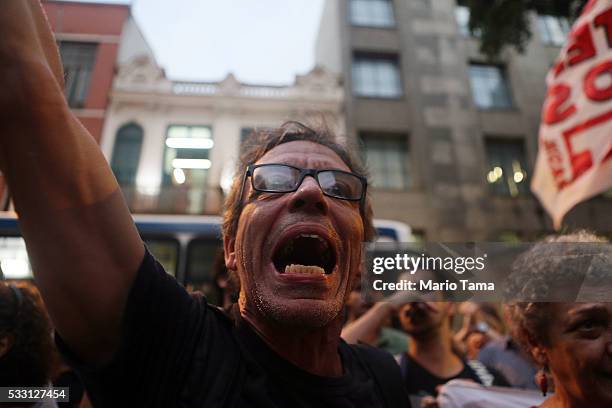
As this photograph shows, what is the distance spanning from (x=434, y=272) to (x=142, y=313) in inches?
35.9

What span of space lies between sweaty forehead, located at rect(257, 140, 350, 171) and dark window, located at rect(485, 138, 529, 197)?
1265 centimetres

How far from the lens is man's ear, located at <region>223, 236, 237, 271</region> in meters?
1.62

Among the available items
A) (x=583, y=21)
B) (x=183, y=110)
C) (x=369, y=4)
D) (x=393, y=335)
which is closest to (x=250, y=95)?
(x=183, y=110)

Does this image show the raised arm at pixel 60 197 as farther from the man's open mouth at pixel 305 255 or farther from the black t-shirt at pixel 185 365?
the man's open mouth at pixel 305 255

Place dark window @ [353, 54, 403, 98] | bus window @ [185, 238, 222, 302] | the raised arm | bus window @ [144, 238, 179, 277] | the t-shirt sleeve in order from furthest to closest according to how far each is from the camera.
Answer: dark window @ [353, 54, 403, 98] → bus window @ [144, 238, 179, 277] → bus window @ [185, 238, 222, 302] → the t-shirt sleeve → the raised arm

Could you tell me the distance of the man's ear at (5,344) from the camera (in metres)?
1.21

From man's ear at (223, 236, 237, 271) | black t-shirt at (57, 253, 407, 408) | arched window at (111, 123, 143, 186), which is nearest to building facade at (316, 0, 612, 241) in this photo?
arched window at (111, 123, 143, 186)

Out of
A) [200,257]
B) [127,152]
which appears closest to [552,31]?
[200,257]

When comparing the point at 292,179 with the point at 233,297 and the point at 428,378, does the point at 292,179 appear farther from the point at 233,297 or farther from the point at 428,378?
the point at 428,378

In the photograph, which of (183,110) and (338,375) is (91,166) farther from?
(183,110)

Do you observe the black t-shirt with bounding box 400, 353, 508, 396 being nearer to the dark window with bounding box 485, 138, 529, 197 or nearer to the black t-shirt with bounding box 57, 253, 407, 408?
the black t-shirt with bounding box 57, 253, 407, 408

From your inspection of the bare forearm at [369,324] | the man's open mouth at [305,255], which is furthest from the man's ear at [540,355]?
the bare forearm at [369,324]

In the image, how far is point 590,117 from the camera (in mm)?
4758

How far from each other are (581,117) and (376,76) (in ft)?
33.5
